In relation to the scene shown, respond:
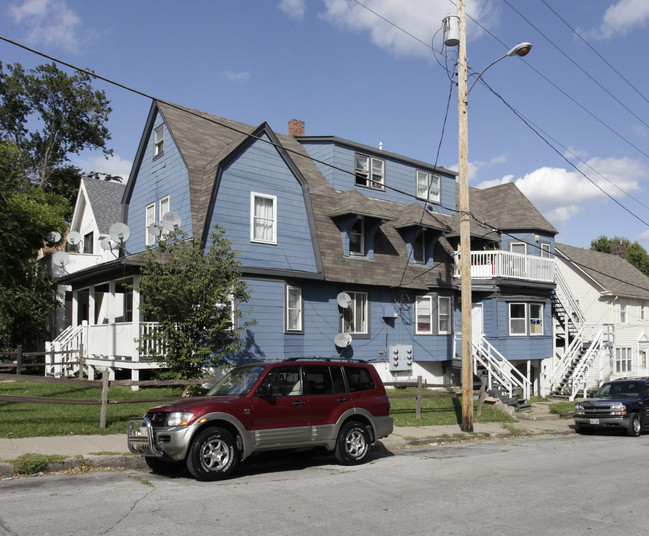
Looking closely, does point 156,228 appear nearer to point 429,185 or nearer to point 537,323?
point 429,185

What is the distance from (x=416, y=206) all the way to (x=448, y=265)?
313cm

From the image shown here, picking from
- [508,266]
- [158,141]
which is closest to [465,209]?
[508,266]

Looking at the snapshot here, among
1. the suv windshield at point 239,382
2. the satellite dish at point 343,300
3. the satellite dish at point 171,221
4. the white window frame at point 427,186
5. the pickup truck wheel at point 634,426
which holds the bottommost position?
the pickup truck wheel at point 634,426

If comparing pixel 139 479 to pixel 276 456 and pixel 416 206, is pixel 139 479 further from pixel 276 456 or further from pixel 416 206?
pixel 416 206

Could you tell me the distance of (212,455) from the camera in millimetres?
9227

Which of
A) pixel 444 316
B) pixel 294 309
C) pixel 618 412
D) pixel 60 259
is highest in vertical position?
pixel 60 259

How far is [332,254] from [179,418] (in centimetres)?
1336

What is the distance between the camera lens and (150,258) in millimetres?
15656

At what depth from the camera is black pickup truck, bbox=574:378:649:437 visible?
676 inches

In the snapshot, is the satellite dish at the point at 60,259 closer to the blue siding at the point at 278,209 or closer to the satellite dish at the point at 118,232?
the satellite dish at the point at 118,232

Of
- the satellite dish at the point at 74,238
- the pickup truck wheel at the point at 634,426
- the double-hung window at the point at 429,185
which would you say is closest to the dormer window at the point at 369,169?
the double-hung window at the point at 429,185

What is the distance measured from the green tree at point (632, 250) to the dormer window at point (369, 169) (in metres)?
44.7

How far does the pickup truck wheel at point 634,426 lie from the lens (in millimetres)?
17203

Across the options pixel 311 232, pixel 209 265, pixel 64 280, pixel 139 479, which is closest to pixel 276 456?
pixel 139 479
